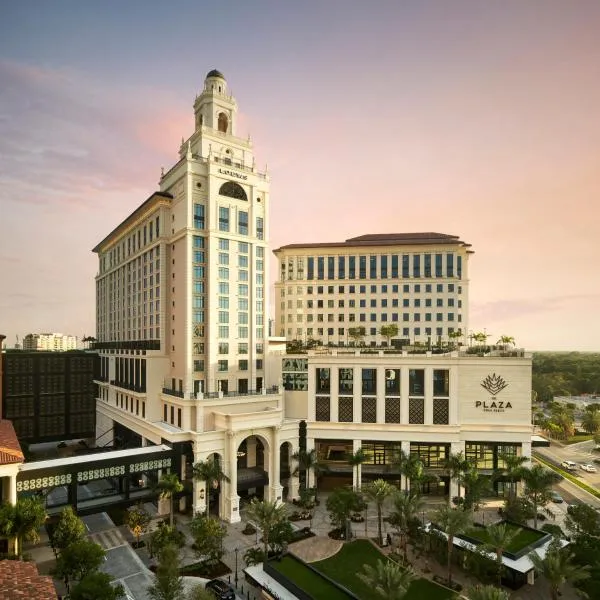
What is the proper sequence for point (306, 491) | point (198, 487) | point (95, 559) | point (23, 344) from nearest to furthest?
point (95, 559)
point (198, 487)
point (306, 491)
point (23, 344)

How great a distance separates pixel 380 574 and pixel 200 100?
7257cm

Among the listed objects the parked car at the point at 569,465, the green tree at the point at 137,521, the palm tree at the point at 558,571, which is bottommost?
the parked car at the point at 569,465

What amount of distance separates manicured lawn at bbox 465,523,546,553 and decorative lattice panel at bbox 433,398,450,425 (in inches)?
659

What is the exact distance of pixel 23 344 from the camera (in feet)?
644

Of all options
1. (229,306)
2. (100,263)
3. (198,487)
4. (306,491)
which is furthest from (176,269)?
(100,263)

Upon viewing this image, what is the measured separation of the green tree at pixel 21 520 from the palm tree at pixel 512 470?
5315 centimetres

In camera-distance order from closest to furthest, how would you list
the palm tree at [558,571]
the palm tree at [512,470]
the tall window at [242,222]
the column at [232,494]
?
the palm tree at [558,571], the palm tree at [512,470], the column at [232,494], the tall window at [242,222]

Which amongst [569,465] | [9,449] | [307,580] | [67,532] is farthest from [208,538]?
[569,465]

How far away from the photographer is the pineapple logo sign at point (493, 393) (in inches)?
2559

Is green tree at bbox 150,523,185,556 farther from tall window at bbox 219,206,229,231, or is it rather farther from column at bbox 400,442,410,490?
tall window at bbox 219,206,229,231

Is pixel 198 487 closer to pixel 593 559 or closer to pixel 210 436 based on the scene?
pixel 210 436

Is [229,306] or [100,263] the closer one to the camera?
[229,306]

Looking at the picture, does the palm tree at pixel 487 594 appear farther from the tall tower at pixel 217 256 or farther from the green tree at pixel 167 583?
the tall tower at pixel 217 256

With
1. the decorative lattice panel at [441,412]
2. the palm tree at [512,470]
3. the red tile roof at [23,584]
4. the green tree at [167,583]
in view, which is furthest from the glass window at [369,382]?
the red tile roof at [23,584]
